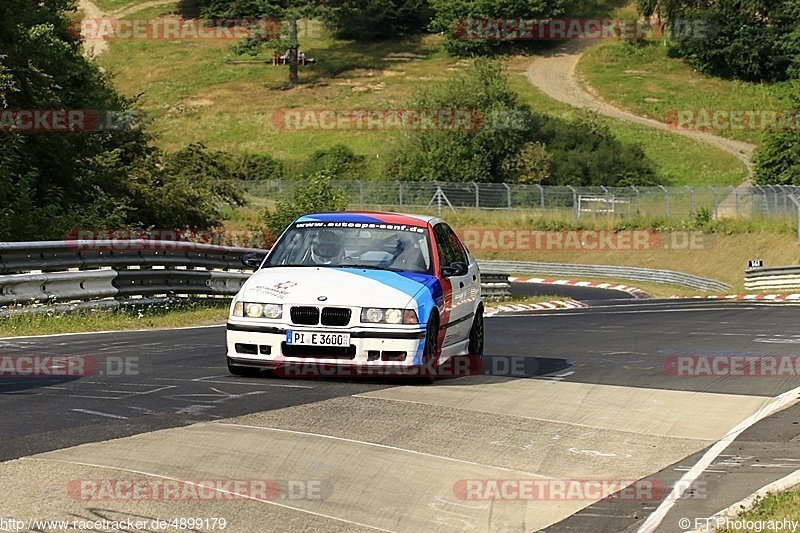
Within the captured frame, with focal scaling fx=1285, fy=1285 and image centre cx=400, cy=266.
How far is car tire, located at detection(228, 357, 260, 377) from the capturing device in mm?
11664

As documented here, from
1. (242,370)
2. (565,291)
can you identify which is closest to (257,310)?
(242,370)

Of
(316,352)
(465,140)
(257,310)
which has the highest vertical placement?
(257,310)

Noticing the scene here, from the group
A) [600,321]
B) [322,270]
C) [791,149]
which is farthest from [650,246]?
[322,270]

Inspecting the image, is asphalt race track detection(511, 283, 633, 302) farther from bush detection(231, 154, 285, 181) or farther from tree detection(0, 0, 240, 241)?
bush detection(231, 154, 285, 181)

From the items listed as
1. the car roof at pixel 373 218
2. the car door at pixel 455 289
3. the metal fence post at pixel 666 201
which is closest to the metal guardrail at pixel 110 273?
the car roof at pixel 373 218

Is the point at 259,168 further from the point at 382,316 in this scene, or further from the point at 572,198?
the point at 382,316

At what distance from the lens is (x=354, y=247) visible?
41.1ft

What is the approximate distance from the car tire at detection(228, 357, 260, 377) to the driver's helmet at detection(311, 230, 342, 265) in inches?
49.1

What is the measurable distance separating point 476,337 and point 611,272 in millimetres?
38465

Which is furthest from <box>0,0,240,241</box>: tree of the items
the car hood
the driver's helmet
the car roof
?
the car hood

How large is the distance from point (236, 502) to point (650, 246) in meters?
51.3

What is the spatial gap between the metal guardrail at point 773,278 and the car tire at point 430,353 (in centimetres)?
2994

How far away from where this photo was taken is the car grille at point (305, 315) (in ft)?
37.1

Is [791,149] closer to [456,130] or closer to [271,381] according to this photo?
[456,130]
